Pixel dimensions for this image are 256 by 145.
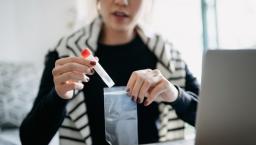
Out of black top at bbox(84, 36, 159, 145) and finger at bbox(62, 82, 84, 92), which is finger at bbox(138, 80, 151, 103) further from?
black top at bbox(84, 36, 159, 145)

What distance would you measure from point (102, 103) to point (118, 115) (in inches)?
11.4

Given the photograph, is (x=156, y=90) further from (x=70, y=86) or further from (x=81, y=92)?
(x=81, y=92)

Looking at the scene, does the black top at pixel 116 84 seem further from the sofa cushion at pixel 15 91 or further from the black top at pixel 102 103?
the sofa cushion at pixel 15 91

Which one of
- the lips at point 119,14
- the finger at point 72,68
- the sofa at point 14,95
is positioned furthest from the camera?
the sofa at point 14,95

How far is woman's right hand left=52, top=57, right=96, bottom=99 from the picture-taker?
71 centimetres

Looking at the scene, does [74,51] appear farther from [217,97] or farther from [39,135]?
[217,97]

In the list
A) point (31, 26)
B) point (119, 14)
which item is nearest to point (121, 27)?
point (119, 14)

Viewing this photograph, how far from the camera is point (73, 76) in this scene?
2.39ft

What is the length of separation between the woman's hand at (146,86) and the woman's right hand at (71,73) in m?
0.10

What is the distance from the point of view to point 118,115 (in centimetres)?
74

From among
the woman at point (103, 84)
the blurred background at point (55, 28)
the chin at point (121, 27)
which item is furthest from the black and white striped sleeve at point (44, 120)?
the blurred background at point (55, 28)

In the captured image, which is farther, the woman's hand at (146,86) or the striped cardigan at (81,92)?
the striped cardigan at (81,92)

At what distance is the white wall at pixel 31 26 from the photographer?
4.30ft

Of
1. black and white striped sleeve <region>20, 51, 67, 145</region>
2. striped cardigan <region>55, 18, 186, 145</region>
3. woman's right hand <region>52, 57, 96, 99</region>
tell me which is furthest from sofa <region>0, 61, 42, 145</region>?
woman's right hand <region>52, 57, 96, 99</region>
